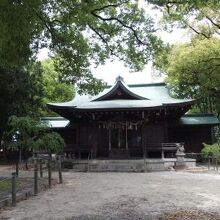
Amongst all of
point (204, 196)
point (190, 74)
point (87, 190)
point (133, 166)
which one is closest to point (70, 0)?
point (87, 190)

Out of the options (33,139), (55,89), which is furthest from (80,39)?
(55,89)

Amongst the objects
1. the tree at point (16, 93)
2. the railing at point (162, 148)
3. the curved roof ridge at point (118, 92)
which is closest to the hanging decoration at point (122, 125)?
the railing at point (162, 148)

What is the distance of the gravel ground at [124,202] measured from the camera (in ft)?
32.5

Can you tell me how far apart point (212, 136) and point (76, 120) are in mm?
11159

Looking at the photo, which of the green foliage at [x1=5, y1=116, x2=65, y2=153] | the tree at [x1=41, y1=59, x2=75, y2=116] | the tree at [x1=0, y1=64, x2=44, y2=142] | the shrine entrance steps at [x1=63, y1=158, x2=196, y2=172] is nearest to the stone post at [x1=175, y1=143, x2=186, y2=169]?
the shrine entrance steps at [x1=63, y1=158, x2=196, y2=172]

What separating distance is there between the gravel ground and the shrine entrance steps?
695cm

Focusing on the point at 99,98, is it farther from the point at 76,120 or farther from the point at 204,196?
the point at 204,196

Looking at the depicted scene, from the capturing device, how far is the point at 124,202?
11836 mm

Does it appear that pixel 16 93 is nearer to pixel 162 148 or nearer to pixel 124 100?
pixel 124 100

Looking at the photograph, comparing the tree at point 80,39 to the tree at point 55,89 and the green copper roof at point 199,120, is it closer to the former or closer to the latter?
the green copper roof at point 199,120

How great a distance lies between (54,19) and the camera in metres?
18.1

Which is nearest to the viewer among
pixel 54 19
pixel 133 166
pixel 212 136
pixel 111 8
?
pixel 54 19

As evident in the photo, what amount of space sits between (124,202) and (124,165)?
40.6 ft

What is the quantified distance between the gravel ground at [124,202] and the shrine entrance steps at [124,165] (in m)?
6.95
